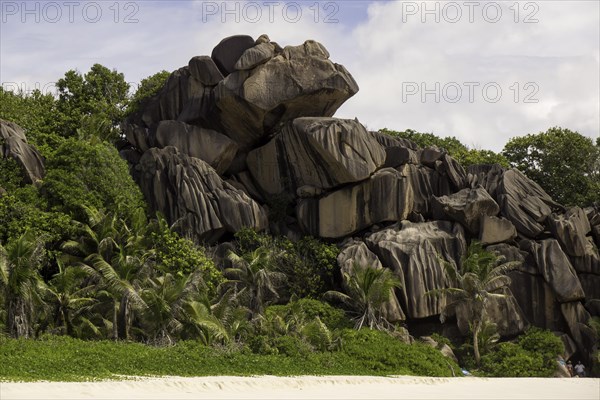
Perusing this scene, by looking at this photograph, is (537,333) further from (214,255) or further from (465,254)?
(214,255)

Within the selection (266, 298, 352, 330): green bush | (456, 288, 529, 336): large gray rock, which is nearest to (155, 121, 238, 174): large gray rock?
(266, 298, 352, 330): green bush

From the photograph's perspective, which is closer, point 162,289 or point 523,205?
point 162,289

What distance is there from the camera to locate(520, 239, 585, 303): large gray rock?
3788cm

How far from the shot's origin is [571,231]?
3928cm

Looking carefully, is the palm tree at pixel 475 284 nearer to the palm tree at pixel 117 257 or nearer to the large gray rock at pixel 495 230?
the large gray rock at pixel 495 230

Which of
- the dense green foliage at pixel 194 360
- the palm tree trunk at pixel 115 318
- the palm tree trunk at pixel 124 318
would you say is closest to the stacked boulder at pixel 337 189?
the dense green foliage at pixel 194 360

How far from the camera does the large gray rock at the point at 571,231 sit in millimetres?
39156

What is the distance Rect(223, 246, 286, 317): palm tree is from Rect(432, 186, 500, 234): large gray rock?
8.18 metres

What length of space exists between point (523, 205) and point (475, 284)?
261 inches

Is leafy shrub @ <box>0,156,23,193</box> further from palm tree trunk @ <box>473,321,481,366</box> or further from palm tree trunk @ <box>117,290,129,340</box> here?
palm tree trunk @ <box>473,321,481,366</box>

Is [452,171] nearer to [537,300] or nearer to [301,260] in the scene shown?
[537,300]

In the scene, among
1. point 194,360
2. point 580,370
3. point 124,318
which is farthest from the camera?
point 580,370

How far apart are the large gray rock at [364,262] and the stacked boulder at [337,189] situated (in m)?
→ 0.08

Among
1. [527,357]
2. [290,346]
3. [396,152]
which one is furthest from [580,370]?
[290,346]
